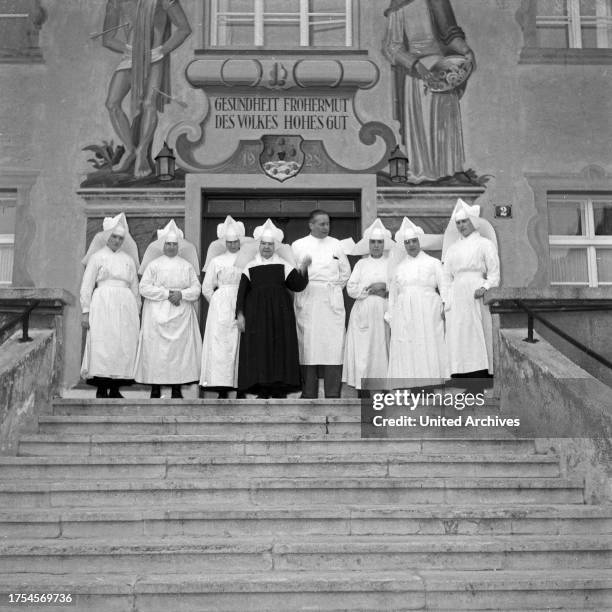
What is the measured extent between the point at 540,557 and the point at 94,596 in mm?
2655

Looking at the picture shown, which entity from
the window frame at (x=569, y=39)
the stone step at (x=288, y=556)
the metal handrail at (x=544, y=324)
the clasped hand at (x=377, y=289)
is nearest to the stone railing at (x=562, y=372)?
the metal handrail at (x=544, y=324)

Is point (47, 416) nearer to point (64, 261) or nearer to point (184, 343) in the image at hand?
point (184, 343)

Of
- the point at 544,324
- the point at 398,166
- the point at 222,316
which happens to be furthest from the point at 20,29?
the point at 544,324

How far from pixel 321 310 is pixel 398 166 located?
130 inches

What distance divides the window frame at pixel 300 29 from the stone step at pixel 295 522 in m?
7.85

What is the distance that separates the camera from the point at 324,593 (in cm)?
584

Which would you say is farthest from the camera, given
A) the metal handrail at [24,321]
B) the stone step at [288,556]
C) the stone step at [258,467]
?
the metal handrail at [24,321]

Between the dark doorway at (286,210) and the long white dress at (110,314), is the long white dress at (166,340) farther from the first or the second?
the dark doorway at (286,210)

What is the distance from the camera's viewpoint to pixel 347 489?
696cm

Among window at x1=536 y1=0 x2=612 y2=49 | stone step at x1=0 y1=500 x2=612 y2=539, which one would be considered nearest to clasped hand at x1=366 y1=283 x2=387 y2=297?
stone step at x1=0 y1=500 x2=612 y2=539

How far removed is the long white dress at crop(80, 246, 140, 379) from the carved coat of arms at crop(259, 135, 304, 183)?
3127 mm

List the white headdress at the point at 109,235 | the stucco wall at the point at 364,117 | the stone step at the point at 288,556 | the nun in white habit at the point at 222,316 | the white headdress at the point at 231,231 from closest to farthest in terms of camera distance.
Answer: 1. the stone step at the point at 288,556
2. the nun in white habit at the point at 222,316
3. the white headdress at the point at 109,235
4. the white headdress at the point at 231,231
5. the stucco wall at the point at 364,117

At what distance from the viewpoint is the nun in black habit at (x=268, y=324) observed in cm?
954

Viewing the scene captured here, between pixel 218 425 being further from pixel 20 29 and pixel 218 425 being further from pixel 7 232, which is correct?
pixel 20 29
